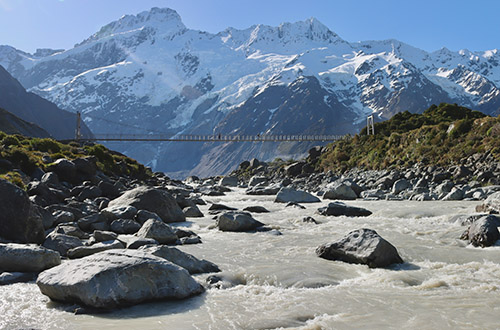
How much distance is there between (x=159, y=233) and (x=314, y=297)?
4.90 metres

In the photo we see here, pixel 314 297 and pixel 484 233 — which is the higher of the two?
pixel 484 233

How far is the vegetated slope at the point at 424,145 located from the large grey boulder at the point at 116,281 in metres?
24.8

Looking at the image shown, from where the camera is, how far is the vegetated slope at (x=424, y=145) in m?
29.0

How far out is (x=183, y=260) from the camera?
7426mm

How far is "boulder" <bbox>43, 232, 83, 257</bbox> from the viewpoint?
8445 mm

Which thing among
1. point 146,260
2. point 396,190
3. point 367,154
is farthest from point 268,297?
point 367,154

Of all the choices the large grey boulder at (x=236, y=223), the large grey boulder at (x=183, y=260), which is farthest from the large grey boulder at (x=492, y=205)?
the large grey boulder at (x=183, y=260)

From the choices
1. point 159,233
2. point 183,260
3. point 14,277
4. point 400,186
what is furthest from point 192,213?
point 400,186

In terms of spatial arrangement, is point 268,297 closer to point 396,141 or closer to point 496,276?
point 496,276

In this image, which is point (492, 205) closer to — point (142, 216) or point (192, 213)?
point (192, 213)

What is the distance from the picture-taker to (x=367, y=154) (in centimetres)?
4481

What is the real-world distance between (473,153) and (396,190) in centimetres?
759

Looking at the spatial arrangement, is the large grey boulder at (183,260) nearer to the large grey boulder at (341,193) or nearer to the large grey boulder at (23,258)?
the large grey boulder at (23,258)

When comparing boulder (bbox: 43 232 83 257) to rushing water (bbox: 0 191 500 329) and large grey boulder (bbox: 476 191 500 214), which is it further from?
large grey boulder (bbox: 476 191 500 214)
